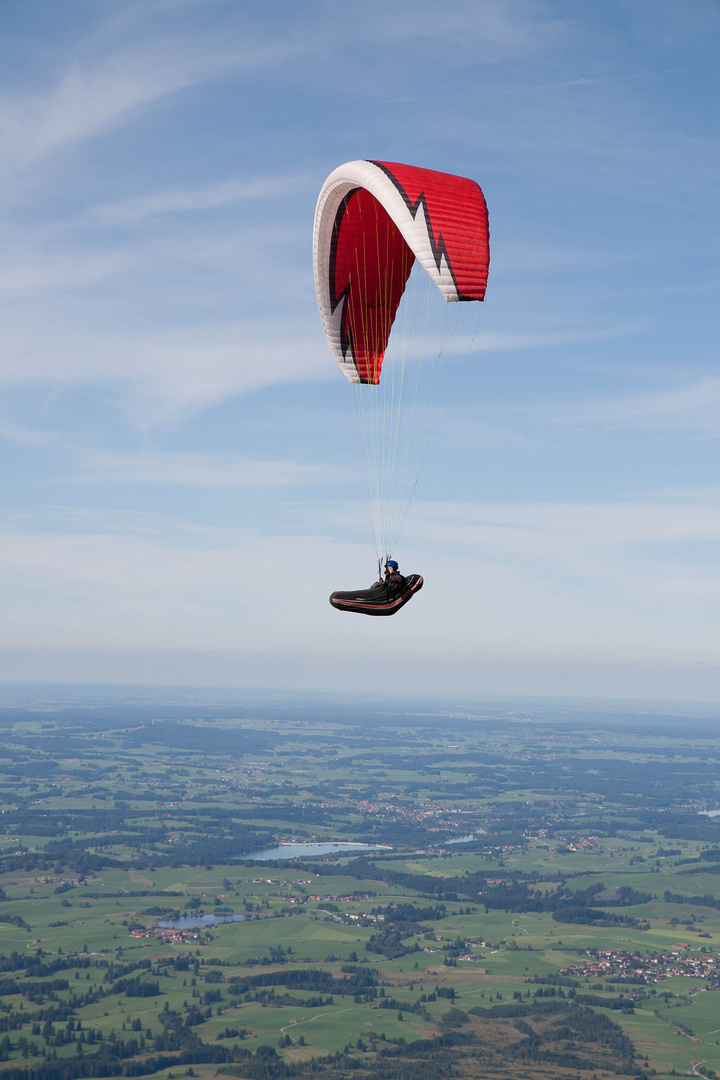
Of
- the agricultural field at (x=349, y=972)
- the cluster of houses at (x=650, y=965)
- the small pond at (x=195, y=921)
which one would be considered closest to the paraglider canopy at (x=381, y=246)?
the agricultural field at (x=349, y=972)

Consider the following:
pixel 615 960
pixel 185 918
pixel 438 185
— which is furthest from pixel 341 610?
pixel 185 918

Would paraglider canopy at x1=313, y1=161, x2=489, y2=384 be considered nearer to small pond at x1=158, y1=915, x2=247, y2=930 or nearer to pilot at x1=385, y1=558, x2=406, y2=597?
pilot at x1=385, y1=558, x2=406, y2=597

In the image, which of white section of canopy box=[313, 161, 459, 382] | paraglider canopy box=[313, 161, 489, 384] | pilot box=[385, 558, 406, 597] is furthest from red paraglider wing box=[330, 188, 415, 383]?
pilot box=[385, 558, 406, 597]

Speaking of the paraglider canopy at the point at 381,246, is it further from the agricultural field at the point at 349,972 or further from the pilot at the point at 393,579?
the agricultural field at the point at 349,972

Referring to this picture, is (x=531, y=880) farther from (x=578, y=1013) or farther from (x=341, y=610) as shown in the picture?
(x=341, y=610)

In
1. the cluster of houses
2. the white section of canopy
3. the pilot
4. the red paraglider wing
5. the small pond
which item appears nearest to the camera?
the white section of canopy

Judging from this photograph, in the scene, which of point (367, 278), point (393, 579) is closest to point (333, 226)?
point (367, 278)
